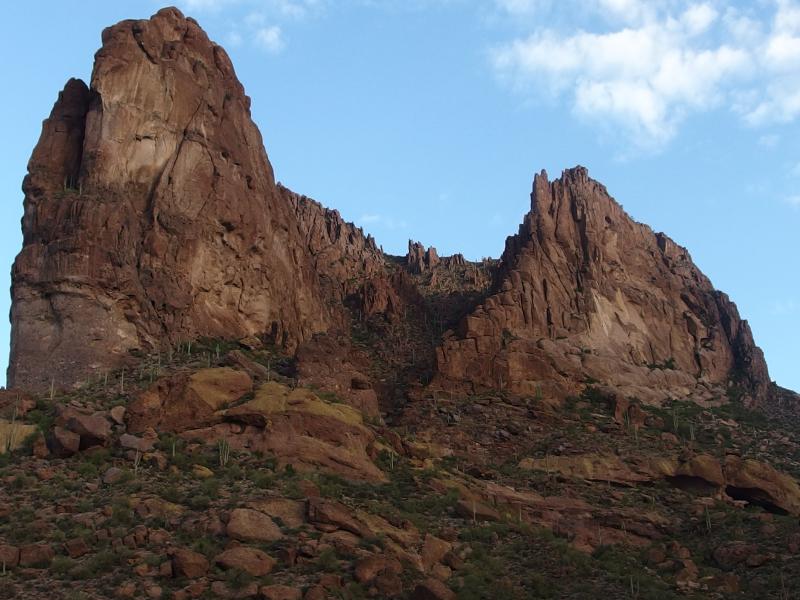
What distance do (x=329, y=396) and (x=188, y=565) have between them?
2671cm

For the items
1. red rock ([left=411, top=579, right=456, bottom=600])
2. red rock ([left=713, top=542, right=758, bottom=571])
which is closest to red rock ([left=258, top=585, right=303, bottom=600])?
red rock ([left=411, top=579, right=456, bottom=600])

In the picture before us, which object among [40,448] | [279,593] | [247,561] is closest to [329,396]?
[40,448]

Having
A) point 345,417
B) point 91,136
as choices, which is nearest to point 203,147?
point 91,136

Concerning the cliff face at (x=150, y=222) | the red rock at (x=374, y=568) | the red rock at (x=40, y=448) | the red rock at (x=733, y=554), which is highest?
the cliff face at (x=150, y=222)

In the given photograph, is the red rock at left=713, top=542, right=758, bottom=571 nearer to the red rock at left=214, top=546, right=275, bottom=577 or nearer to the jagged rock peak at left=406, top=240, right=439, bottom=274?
the red rock at left=214, top=546, right=275, bottom=577

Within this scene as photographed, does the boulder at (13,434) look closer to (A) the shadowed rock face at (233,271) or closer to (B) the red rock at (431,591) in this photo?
(A) the shadowed rock face at (233,271)

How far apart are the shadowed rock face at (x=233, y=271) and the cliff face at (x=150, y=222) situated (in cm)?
14

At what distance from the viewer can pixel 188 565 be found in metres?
44.4

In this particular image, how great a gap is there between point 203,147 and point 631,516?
145 feet

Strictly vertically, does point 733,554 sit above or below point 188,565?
above

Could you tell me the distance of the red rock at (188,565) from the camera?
145 feet

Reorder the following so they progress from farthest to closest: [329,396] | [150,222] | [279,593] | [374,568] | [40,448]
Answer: [150,222] < [329,396] < [40,448] < [374,568] < [279,593]

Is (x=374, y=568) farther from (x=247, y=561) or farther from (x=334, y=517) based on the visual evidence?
(x=247, y=561)

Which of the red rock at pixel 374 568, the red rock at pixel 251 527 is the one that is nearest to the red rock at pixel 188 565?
the red rock at pixel 251 527
